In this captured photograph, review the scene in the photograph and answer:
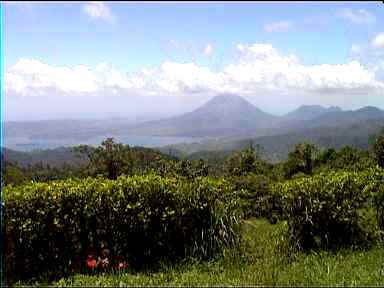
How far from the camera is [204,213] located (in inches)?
346

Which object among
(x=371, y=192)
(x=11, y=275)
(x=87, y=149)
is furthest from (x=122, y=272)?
(x=87, y=149)

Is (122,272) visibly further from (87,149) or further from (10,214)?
(87,149)

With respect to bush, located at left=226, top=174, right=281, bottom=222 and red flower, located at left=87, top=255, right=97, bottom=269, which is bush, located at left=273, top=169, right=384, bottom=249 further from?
bush, located at left=226, top=174, right=281, bottom=222

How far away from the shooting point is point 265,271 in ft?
24.8

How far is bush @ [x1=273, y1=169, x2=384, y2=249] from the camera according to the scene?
9.30m

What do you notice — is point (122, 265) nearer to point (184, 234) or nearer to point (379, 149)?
point (184, 234)

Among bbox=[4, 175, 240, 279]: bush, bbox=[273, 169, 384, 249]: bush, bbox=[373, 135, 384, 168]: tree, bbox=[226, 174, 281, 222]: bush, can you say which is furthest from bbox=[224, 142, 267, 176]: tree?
bbox=[4, 175, 240, 279]: bush

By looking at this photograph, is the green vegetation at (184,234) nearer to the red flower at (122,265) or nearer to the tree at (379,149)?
the red flower at (122,265)

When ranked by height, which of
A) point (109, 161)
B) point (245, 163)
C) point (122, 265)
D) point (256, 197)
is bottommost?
point (256, 197)

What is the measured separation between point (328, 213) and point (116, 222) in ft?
12.5

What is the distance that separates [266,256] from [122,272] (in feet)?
8.25

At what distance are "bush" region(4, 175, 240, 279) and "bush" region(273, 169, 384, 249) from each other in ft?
3.86

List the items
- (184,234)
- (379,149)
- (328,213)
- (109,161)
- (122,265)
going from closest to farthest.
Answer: (122,265)
(184,234)
(328,213)
(109,161)
(379,149)

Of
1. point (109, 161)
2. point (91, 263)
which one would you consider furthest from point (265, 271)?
point (109, 161)
